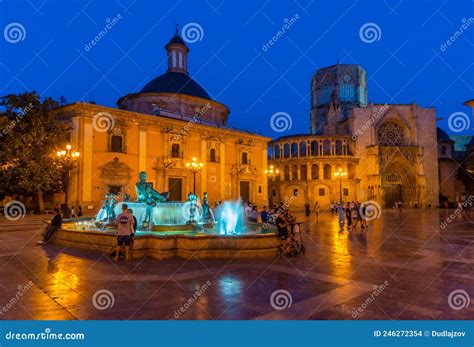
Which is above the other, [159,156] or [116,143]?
[116,143]

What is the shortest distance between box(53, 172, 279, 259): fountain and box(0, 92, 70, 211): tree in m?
10.3

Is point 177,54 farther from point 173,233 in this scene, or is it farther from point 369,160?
point 173,233

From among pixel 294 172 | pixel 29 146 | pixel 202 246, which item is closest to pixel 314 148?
pixel 294 172

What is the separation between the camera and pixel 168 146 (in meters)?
29.4

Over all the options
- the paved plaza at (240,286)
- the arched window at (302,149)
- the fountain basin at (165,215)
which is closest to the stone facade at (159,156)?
the arched window at (302,149)

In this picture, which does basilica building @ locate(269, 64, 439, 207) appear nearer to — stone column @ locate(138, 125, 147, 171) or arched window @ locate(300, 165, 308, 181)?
arched window @ locate(300, 165, 308, 181)

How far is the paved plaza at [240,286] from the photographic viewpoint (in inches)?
173

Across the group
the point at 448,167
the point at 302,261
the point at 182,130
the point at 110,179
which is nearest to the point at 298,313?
the point at 302,261

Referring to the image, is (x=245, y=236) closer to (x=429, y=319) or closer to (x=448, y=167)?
(x=429, y=319)

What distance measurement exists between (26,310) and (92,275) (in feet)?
6.22

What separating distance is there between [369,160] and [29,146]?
3636 centimetres

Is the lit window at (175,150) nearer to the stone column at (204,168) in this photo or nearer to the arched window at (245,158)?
the stone column at (204,168)

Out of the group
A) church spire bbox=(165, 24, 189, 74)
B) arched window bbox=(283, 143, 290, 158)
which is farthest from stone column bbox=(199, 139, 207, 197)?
arched window bbox=(283, 143, 290, 158)

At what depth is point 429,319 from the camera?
164 inches
